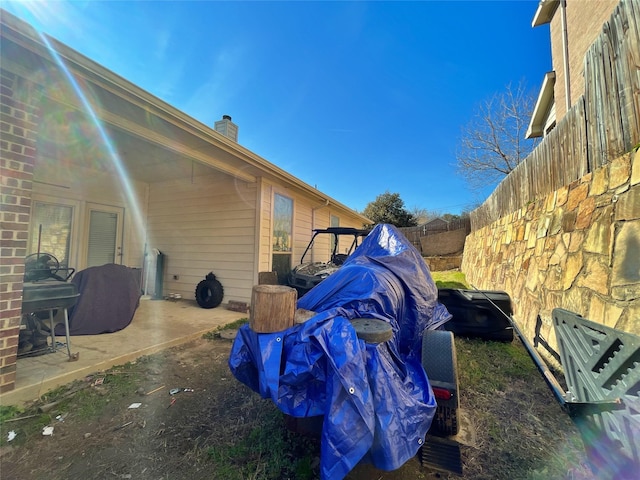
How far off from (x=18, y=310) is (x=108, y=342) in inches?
54.9

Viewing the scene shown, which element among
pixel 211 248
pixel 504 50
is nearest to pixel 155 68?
pixel 211 248

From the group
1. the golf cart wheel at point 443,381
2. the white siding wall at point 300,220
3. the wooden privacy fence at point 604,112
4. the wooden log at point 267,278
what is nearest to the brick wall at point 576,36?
the wooden privacy fence at point 604,112

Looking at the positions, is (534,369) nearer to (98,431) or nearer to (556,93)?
(98,431)

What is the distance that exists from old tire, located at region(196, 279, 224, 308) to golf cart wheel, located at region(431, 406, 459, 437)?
493cm

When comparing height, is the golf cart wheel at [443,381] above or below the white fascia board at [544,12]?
below

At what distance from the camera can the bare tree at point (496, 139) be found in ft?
48.1

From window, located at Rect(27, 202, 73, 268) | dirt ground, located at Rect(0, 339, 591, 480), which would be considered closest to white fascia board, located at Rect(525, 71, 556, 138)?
dirt ground, located at Rect(0, 339, 591, 480)

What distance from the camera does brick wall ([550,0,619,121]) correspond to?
6.34 meters

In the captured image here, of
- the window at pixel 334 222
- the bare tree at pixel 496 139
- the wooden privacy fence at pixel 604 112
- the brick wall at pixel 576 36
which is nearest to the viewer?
the wooden privacy fence at pixel 604 112

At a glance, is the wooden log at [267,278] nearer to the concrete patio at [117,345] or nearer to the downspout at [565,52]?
the concrete patio at [117,345]

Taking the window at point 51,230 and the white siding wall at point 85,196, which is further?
the white siding wall at point 85,196

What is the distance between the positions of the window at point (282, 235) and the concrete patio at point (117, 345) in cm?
139

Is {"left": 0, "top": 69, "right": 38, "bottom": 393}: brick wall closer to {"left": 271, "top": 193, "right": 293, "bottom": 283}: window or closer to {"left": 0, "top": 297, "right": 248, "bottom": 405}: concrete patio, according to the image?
{"left": 0, "top": 297, "right": 248, "bottom": 405}: concrete patio

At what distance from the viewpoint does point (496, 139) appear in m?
15.7
